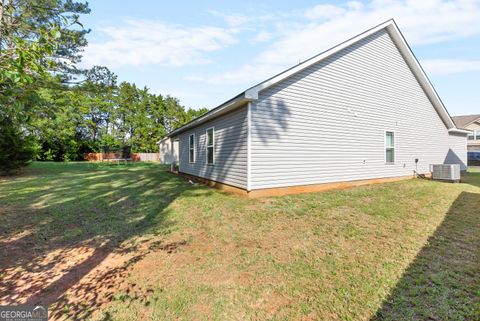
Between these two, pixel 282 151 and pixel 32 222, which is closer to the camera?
pixel 32 222

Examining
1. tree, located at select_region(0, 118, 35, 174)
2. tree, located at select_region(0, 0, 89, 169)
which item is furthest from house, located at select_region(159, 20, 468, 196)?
tree, located at select_region(0, 118, 35, 174)

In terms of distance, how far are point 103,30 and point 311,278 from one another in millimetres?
9248

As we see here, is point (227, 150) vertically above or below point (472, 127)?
below

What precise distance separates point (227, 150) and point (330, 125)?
3.87m

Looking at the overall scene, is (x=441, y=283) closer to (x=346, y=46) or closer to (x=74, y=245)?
(x=74, y=245)

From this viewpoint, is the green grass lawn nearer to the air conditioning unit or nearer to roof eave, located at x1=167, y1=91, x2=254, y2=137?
roof eave, located at x1=167, y1=91, x2=254, y2=137

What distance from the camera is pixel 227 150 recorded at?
8344 mm

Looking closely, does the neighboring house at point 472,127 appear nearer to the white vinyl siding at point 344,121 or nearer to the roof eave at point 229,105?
the white vinyl siding at point 344,121

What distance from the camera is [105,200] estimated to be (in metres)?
7.13

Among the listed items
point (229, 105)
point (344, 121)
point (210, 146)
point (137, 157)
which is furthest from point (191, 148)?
point (137, 157)

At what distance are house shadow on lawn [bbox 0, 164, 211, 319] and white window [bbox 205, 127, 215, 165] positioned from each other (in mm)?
2840

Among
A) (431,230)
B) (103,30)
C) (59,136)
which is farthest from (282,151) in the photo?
(59,136)

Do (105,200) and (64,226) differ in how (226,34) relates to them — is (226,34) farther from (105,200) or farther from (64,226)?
(64,226)

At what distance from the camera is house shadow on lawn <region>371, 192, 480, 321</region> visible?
238 centimetres
